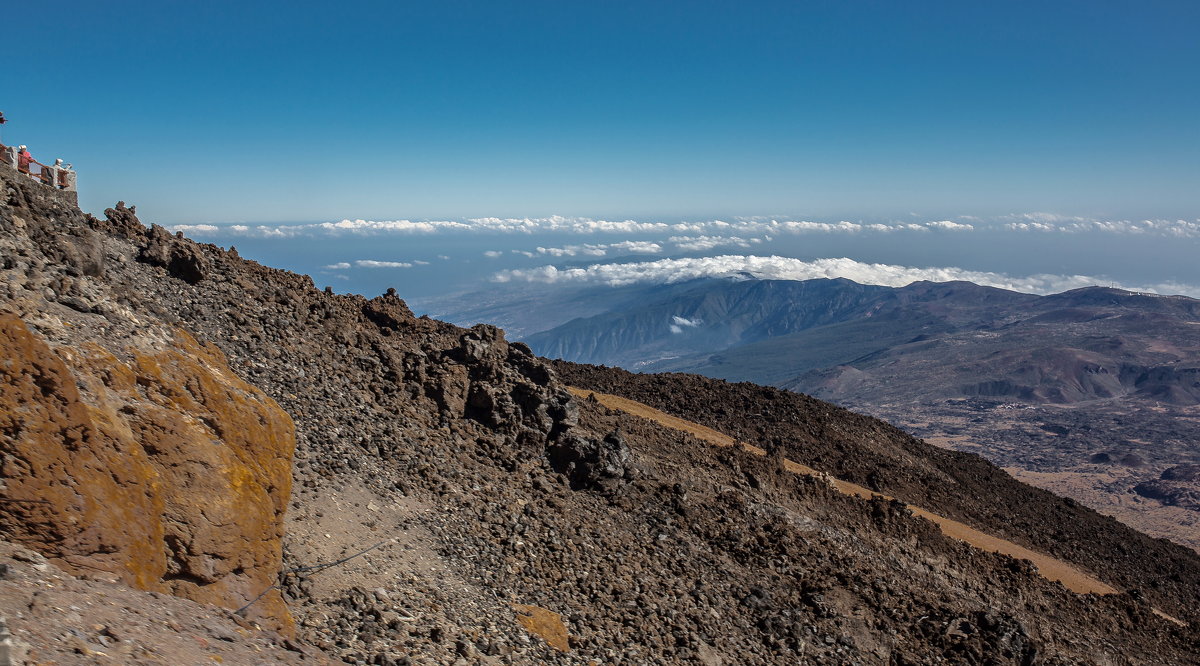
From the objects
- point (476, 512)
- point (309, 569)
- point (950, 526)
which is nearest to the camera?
point (309, 569)

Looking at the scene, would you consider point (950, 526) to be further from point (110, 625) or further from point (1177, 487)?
point (1177, 487)

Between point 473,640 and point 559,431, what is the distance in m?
6.71

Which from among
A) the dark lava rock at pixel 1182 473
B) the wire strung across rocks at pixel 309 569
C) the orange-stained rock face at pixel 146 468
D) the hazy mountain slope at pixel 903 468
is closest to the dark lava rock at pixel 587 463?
the wire strung across rocks at pixel 309 569

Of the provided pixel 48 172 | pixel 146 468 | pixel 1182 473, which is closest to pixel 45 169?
pixel 48 172

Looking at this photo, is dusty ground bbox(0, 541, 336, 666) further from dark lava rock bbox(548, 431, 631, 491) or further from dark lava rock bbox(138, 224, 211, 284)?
dark lava rock bbox(138, 224, 211, 284)

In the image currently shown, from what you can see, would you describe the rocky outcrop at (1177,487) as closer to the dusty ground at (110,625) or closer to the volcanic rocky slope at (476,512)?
the volcanic rocky slope at (476,512)

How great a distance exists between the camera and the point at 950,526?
79.4 feet

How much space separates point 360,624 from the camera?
8.74 meters

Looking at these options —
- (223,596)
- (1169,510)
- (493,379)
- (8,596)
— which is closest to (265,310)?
(493,379)

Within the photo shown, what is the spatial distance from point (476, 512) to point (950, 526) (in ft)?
61.7

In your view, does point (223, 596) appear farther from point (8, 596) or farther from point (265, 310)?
point (265, 310)

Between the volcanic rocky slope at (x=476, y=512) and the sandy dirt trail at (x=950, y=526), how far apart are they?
7.59 feet

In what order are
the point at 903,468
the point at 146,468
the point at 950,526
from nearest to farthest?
the point at 146,468 < the point at 950,526 < the point at 903,468

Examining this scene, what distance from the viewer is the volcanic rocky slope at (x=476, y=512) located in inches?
337
